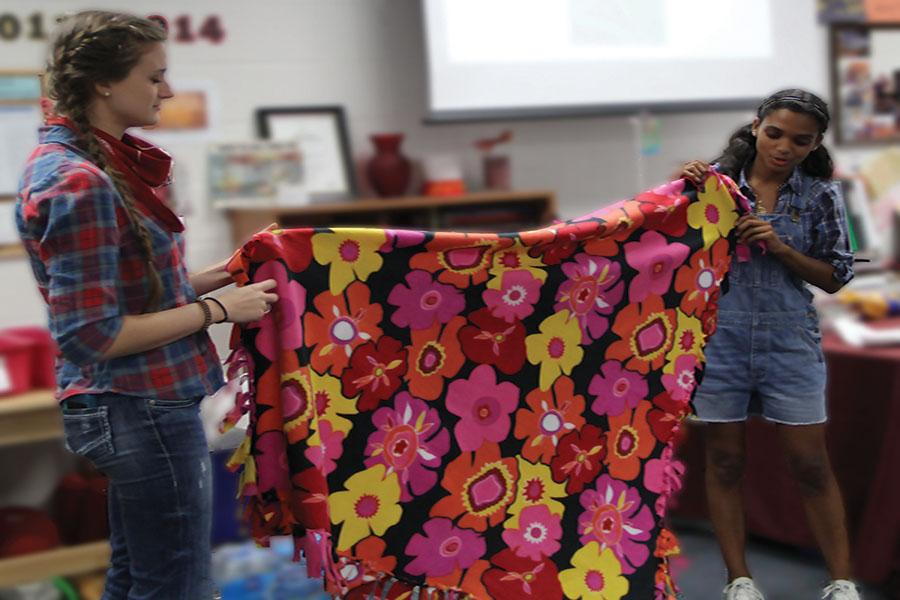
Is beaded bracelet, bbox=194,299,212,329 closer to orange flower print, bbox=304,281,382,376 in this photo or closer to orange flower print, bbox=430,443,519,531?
orange flower print, bbox=304,281,382,376

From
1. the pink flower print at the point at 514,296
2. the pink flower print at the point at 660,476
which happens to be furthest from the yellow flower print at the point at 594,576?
the pink flower print at the point at 514,296

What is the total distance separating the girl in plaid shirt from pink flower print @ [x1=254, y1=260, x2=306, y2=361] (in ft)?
0.20

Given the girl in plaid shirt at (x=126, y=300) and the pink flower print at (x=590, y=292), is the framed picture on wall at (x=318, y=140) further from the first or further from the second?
the girl in plaid shirt at (x=126, y=300)

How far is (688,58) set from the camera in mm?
3768

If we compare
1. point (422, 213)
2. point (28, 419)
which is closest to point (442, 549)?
point (28, 419)

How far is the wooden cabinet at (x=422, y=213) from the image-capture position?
3152mm

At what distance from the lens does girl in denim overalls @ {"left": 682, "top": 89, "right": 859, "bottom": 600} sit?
72.4 inches

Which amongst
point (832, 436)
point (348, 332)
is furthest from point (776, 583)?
point (348, 332)

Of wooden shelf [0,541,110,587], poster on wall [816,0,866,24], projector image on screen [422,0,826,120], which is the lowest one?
wooden shelf [0,541,110,587]

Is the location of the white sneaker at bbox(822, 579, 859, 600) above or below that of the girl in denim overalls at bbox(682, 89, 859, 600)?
below

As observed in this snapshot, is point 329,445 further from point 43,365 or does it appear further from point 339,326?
point 43,365

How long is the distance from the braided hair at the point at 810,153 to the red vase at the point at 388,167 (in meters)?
1.55

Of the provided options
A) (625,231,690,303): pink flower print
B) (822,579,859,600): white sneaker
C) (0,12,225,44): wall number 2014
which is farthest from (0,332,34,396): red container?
(822,579,859,600): white sneaker

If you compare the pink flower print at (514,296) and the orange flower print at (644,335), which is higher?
the pink flower print at (514,296)
